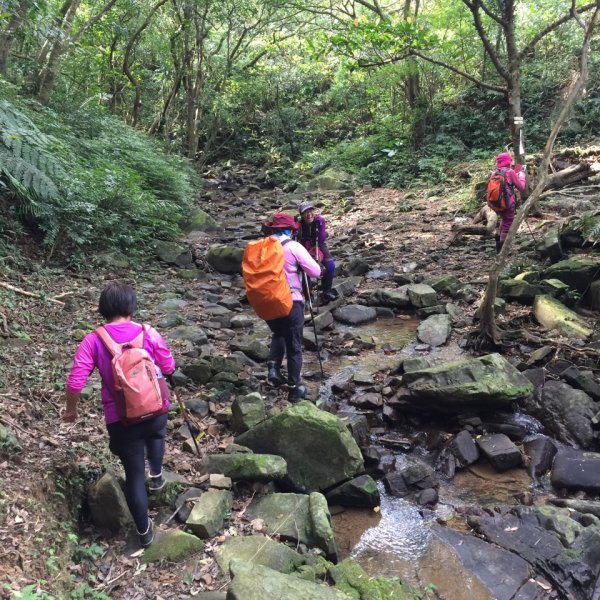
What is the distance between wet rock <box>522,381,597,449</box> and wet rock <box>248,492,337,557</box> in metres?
3.11

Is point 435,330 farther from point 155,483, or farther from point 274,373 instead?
point 155,483

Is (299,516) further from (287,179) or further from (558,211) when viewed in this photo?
(287,179)

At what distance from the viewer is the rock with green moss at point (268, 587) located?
9.34 ft

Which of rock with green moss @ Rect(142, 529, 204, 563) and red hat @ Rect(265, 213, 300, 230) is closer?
rock with green moss @ Rect(142, 529, 204, 563)

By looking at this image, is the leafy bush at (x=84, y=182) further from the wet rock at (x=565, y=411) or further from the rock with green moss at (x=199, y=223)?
the wet rock at (x=565, y=411)

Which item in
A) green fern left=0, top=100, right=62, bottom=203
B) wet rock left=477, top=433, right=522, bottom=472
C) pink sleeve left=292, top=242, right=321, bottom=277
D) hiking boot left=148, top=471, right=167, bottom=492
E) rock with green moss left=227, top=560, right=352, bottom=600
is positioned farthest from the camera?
green fern left=0, top=100, right=62, bottom=203

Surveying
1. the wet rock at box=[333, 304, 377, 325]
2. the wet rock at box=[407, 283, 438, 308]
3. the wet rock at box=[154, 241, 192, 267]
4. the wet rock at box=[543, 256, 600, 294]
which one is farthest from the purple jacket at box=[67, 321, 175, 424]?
the wet rock at box=[154, 241, 192, 267]

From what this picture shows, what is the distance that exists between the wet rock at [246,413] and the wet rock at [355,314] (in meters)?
3.84

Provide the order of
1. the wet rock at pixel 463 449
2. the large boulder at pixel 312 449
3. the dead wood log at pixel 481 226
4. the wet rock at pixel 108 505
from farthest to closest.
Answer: the dead wood log at pixel 481 226 < the wet rock at pixel 463 449 < the large boulder at pixel 312 449 < the wet rock at pixel 108 505

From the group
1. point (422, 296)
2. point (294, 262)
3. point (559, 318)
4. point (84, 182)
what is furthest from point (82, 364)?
point (84, 182)

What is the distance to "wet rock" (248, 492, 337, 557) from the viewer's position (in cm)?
397

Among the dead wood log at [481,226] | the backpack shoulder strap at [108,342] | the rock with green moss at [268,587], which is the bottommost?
the rock with green moss at [268,587]

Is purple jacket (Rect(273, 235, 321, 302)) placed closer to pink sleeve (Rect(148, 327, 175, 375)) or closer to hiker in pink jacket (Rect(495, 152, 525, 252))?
pink sleeve (Rect(148, 327, 175, 375))

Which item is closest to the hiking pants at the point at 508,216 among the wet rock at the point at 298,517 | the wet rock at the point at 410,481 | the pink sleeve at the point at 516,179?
the pink sleeve at the point at 516,179
